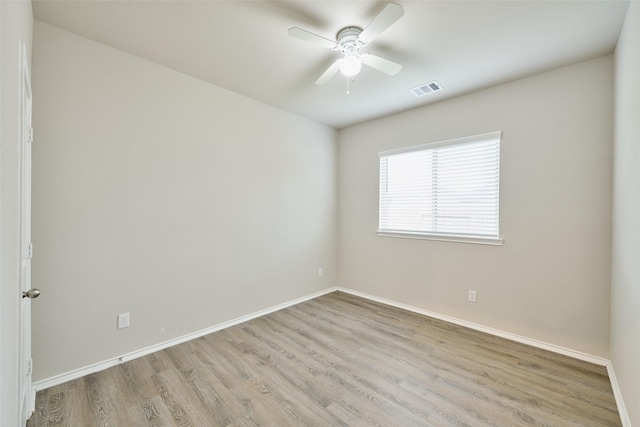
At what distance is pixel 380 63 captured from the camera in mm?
2164

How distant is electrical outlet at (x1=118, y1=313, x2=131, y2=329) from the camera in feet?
7.64

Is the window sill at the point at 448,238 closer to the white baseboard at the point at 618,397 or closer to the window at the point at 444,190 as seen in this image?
the window at the point at 444,190

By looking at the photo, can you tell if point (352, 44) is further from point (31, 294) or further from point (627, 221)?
point (31, 294)

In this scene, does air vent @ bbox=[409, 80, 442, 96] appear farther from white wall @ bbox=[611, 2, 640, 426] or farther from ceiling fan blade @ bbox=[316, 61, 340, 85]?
white wall @ bbox=[611, 2, 640, 426]

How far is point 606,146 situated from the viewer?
231 cm

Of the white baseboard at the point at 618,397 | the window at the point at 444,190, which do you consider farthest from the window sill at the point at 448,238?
the white baseboard at the point at 618,397

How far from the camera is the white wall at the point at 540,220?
2.35 m

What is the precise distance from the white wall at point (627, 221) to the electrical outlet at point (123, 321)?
345cm

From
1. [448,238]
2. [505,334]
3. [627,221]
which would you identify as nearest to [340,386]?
[505,334]

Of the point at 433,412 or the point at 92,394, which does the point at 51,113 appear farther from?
the point at 433,412

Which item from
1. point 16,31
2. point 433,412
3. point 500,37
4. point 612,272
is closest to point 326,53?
point 500,37

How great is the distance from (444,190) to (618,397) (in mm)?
2156

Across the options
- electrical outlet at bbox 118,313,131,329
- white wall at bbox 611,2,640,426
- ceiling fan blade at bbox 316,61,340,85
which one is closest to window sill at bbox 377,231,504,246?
white wall at bbox 611,2,640,426

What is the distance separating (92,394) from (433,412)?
2338 mm
